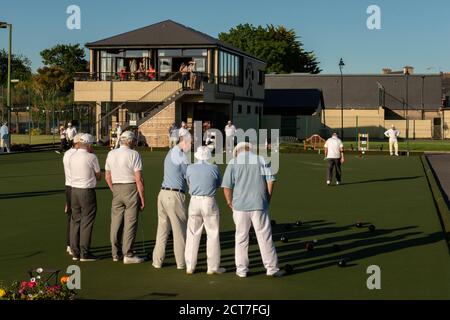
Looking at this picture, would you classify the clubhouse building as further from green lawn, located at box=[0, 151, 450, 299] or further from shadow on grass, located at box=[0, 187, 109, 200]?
shadow on grass, located at box=[0, 187, 109, 200]

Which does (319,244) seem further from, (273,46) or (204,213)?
(273,46)

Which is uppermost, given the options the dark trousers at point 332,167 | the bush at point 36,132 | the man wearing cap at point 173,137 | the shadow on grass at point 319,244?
the man wearing cap at point 173,137

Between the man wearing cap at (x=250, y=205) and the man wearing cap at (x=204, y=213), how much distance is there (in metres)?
0.27

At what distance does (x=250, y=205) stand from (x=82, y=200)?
8.63 feet

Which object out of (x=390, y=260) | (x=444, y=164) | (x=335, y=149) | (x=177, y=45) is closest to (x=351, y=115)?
(x=177, y=45)

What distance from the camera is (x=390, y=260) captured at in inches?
434

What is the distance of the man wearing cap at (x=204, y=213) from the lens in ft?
32.7

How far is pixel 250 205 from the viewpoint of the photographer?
9844 mm

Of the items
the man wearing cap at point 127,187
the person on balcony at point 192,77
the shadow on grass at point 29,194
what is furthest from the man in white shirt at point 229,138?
the man wearing cap at point 127,187

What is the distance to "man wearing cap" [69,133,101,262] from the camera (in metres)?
10.9

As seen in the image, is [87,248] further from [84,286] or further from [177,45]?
[177,45]

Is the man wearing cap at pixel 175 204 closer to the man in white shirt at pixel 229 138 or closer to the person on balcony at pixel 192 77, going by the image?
the man in white shirt at pixel 229 138

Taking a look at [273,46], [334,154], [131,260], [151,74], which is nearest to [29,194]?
[334,154]

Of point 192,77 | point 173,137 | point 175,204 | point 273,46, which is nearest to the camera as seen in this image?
point 175,204
